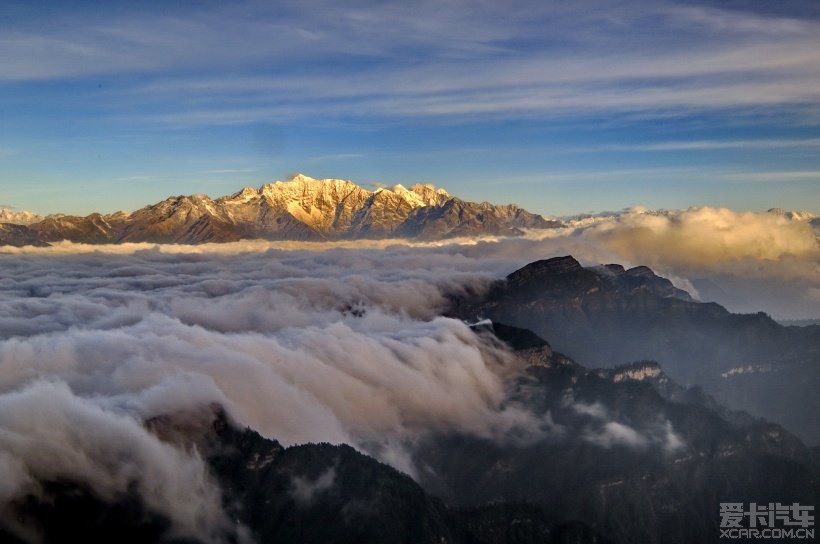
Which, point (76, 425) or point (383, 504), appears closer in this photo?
point (76, 425)

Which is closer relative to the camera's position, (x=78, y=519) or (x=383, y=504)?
(x=78, y=519)

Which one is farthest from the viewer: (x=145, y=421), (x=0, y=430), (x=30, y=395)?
(x=145, y=421)

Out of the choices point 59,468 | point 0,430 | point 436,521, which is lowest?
point 436,521

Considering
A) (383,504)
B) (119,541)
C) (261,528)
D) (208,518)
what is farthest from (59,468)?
(383,504)

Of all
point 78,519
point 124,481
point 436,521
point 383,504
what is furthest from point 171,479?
point 436,521

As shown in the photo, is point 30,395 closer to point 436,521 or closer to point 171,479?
point 171,479

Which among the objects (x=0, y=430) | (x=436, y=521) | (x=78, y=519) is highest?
(x=0, y=430)

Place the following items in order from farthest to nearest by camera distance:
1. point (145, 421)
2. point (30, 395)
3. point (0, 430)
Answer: point (145, 421) → point (30, 395) → point (0, 430)

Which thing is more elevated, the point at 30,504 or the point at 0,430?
the point at 0,430

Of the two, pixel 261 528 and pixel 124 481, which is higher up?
pixel 124 481

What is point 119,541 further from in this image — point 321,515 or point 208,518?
point 321,515
